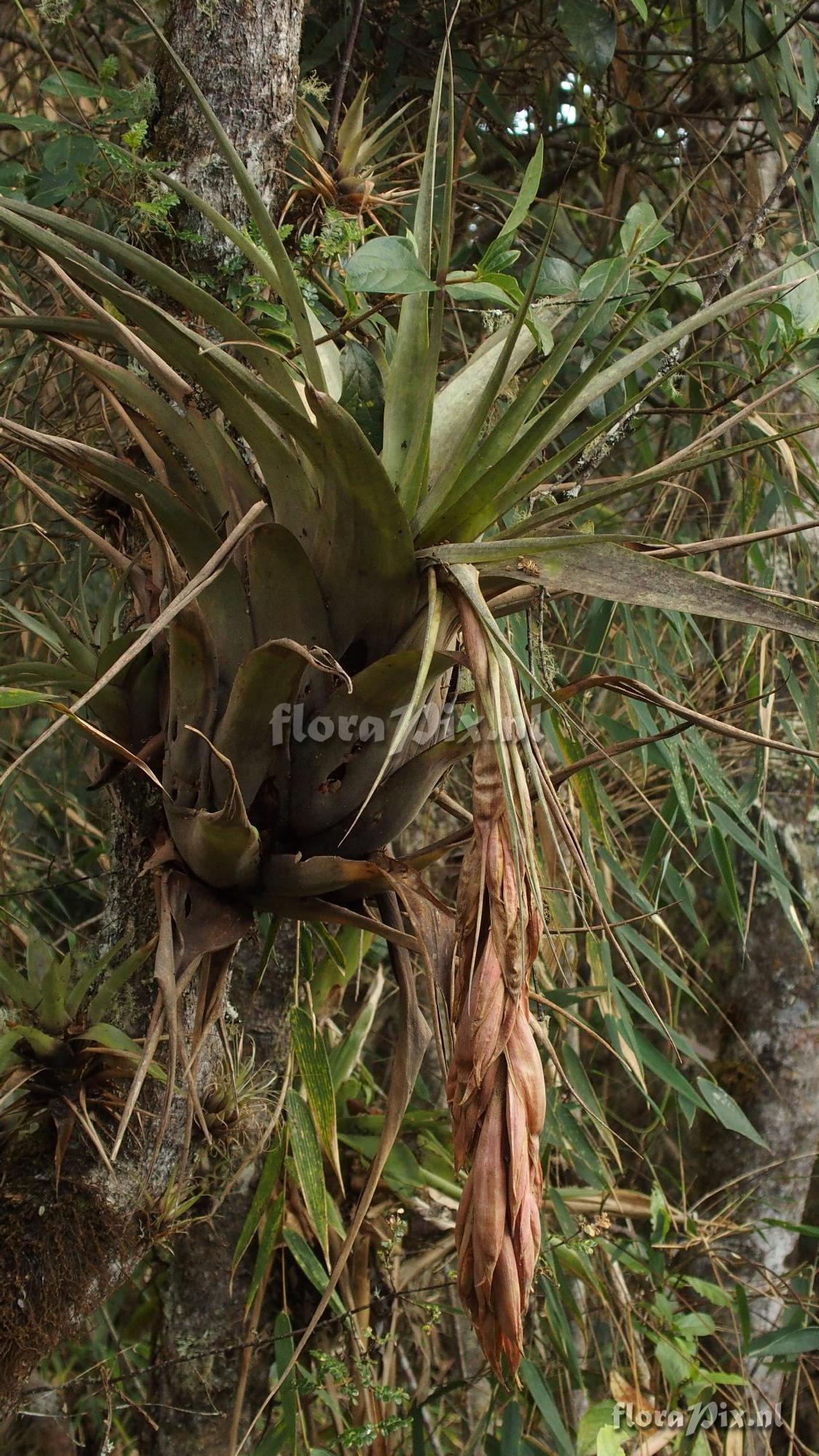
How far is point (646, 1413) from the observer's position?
130 cm

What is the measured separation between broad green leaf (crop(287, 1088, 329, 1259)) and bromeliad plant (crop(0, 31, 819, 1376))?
385mm

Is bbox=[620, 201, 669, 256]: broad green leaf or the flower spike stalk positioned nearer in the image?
the flower spike stalk

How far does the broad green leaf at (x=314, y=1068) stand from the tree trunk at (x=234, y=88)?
707 mm

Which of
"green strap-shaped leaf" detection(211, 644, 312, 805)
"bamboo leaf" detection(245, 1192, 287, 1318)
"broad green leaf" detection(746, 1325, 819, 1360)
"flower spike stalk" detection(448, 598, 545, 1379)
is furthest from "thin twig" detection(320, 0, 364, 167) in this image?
"broad green leaf" detection(746, 1325, 819, 1360)

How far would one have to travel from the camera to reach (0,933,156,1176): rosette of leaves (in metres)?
0.74

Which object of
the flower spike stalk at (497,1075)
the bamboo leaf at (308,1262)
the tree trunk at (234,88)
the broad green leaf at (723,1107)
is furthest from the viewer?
the broad green leaf at (723,1107)

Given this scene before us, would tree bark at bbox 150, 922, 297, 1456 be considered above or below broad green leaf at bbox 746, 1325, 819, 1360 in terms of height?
above

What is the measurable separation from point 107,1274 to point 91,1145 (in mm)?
112

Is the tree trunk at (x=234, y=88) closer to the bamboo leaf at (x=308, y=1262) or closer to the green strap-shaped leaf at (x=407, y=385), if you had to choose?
the green strap-shaped leaf at (x=407, y=385)

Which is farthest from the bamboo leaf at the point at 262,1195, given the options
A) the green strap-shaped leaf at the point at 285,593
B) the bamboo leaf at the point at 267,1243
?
the green strap-shaped leaf at the point at 285,593

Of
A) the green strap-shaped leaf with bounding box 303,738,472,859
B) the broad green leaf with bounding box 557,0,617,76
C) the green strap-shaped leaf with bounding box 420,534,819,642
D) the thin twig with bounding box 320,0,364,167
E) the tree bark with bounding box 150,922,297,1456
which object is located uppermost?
the broad green leaf with bounding box 557,0,617,76

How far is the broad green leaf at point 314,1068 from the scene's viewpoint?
3.55 feet

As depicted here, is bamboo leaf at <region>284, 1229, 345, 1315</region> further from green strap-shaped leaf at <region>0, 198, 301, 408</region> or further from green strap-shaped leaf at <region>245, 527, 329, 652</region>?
green strap-shaped leaf at <region>0, 198, 301, 408</region>

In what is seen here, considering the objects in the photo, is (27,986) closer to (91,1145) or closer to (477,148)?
(91,1145)
